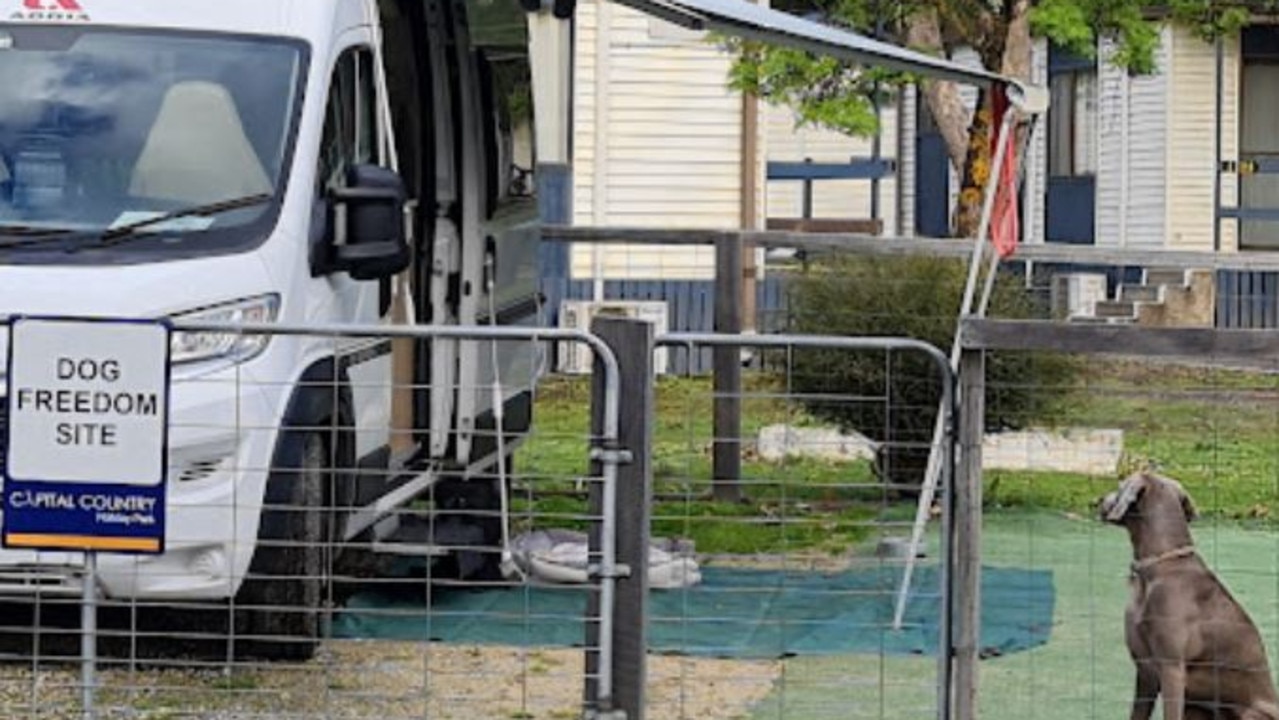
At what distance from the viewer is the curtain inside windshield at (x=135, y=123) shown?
9164 millimetres

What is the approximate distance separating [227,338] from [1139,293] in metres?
18.7

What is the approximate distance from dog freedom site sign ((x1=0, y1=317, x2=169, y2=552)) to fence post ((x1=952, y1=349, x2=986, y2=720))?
2.07m

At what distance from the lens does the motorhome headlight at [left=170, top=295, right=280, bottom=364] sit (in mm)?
8344

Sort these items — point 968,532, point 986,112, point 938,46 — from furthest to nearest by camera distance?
1. point 938,46
2. point 986,112
3. point 968,532

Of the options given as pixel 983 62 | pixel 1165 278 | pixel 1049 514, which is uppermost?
pixel 983 62

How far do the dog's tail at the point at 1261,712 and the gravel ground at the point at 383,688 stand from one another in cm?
188

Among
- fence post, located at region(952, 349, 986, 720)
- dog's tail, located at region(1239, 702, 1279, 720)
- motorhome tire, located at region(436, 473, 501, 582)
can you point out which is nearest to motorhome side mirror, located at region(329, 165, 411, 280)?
motorhome tire, located at region(436, 473, 501, 582)

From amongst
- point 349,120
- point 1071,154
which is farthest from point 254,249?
point 1071,154

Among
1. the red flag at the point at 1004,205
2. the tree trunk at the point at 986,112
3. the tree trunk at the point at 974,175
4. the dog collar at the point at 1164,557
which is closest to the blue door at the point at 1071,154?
the tree trunk at the point at 974,175

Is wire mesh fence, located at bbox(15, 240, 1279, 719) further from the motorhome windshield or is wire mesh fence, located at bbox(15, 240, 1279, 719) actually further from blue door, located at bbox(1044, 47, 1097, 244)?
blue door, located at bbox(1044, 47, 1097, 244)

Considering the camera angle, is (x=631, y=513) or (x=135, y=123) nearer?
(x=631, y=513)

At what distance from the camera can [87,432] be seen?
6664mm

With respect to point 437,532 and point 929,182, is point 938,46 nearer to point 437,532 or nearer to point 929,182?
point 437,532

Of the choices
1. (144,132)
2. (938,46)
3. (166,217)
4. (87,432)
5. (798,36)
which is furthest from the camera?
(938,46)
